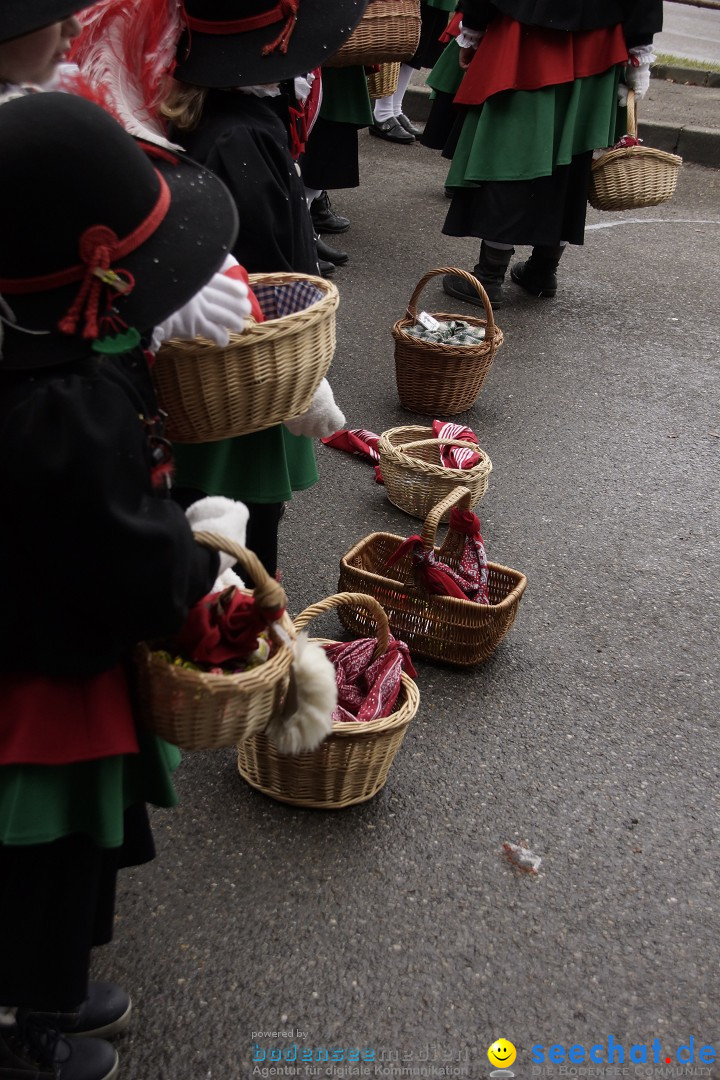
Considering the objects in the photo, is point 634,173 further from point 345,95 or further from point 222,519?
point 222,519

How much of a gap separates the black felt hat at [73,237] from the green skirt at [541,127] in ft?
12.6

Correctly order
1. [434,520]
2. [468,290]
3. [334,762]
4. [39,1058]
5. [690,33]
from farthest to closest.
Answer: [690,33], [468,290], [434,520], [334,762], [39,1058]

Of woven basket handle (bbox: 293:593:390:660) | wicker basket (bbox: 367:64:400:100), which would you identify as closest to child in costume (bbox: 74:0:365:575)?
woven basket handle (bbox: 293:593:390:660)

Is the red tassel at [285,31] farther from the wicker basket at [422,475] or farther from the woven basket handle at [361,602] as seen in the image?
the wicker basket at [422,475]

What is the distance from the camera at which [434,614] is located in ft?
9.18

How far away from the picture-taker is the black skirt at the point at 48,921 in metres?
1.57

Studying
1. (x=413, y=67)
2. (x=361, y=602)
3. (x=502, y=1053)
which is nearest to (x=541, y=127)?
(x=413, y=67)

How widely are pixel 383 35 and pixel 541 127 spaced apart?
0.85 meters

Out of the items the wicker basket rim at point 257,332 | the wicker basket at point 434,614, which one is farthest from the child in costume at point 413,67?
the wicker basket rim at point 257,332

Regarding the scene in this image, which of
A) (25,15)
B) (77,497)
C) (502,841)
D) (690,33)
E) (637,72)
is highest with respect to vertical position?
(25,15)

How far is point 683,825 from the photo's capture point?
2.45m

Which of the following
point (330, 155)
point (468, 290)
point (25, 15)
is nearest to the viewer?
point (25, 15)

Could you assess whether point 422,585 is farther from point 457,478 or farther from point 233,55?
point 233,55

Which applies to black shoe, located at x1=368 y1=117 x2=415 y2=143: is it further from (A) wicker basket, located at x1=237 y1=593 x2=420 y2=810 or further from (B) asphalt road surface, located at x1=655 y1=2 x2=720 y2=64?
(B) asphalt road surface, located at x1=655 y1=2 x2=720 y2=64
